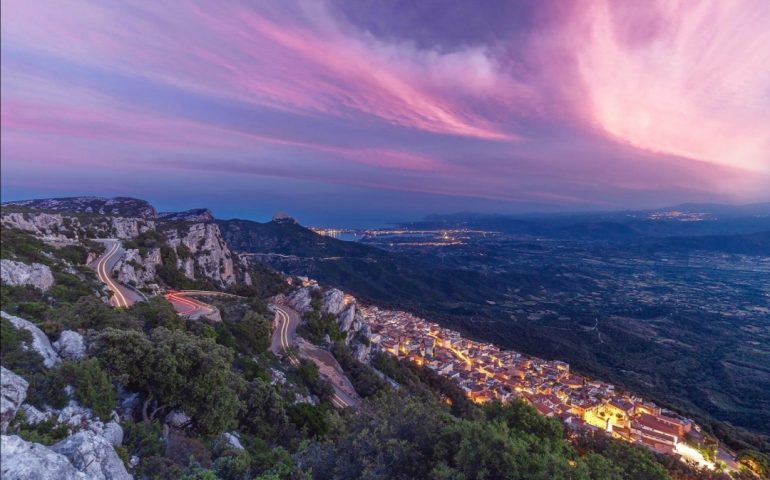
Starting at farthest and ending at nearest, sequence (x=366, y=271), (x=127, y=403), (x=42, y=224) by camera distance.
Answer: (x=366, y=271), (x=42, y=224), (x=127, y=403)

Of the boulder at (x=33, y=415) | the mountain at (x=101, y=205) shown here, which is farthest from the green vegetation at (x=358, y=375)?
the mountain at (x=101, y=205)

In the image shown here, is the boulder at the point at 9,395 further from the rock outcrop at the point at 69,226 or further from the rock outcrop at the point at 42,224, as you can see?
the rock outcrop at the point at 42,224

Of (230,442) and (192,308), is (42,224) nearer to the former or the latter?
(192,308)

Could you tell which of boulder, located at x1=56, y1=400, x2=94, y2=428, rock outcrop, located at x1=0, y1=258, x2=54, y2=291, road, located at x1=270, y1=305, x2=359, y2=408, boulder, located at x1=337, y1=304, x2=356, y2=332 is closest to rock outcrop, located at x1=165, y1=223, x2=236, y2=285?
road, located at x1=270, y1=305, x2=359, y2=408

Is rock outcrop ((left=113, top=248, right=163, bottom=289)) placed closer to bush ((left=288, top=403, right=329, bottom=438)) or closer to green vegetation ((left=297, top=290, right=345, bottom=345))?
green vegetation ((left=297, top=290, right=345, bottom=345))

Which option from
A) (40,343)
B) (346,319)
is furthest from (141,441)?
(346,319)

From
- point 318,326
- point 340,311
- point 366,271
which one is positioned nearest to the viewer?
point 318,326
